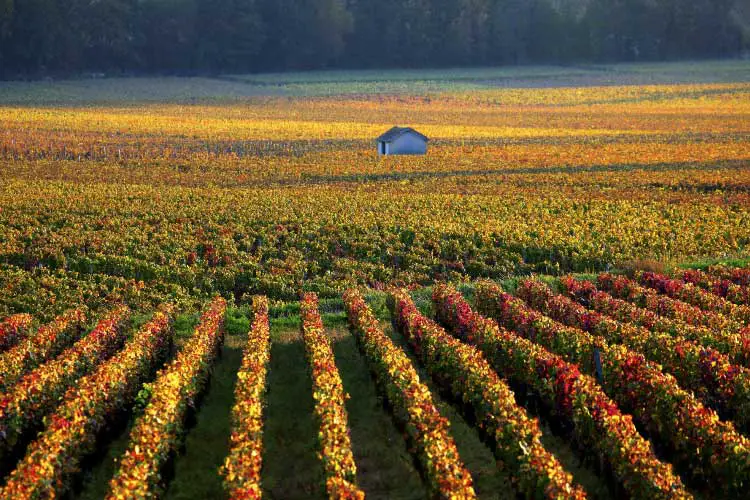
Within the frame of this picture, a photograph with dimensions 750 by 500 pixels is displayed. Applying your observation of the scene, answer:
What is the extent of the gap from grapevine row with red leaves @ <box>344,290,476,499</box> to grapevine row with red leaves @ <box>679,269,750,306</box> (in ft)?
30.5

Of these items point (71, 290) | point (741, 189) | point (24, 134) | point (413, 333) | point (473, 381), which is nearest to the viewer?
point (473, 381)

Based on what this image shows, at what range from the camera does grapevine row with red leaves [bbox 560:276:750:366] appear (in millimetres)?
17312

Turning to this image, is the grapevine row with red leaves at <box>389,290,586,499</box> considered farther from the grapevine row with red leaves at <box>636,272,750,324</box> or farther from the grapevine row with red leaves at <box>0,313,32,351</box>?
the grapevine row with red leaves at <box>0,313,32,351</box>

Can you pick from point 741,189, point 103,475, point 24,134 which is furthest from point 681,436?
point 24,134

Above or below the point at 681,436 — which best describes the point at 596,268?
below

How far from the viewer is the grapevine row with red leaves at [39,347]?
1719 centimetres

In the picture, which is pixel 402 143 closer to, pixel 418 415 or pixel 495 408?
pixel 495 408

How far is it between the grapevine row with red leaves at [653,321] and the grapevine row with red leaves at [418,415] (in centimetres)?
554

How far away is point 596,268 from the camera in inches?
1187

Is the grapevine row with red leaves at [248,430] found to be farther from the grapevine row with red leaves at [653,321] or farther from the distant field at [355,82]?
the distant field at [355,82]

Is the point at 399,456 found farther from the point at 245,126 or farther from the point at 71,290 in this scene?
the point at 245,126

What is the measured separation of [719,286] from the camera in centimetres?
2373

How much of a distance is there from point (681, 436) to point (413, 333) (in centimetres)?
730

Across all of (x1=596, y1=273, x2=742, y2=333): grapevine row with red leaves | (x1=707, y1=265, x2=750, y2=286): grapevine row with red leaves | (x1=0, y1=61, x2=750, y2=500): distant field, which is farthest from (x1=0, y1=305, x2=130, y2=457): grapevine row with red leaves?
(x1=707, y1=265, x2=750, y2=286): grapevine row with red leaves
